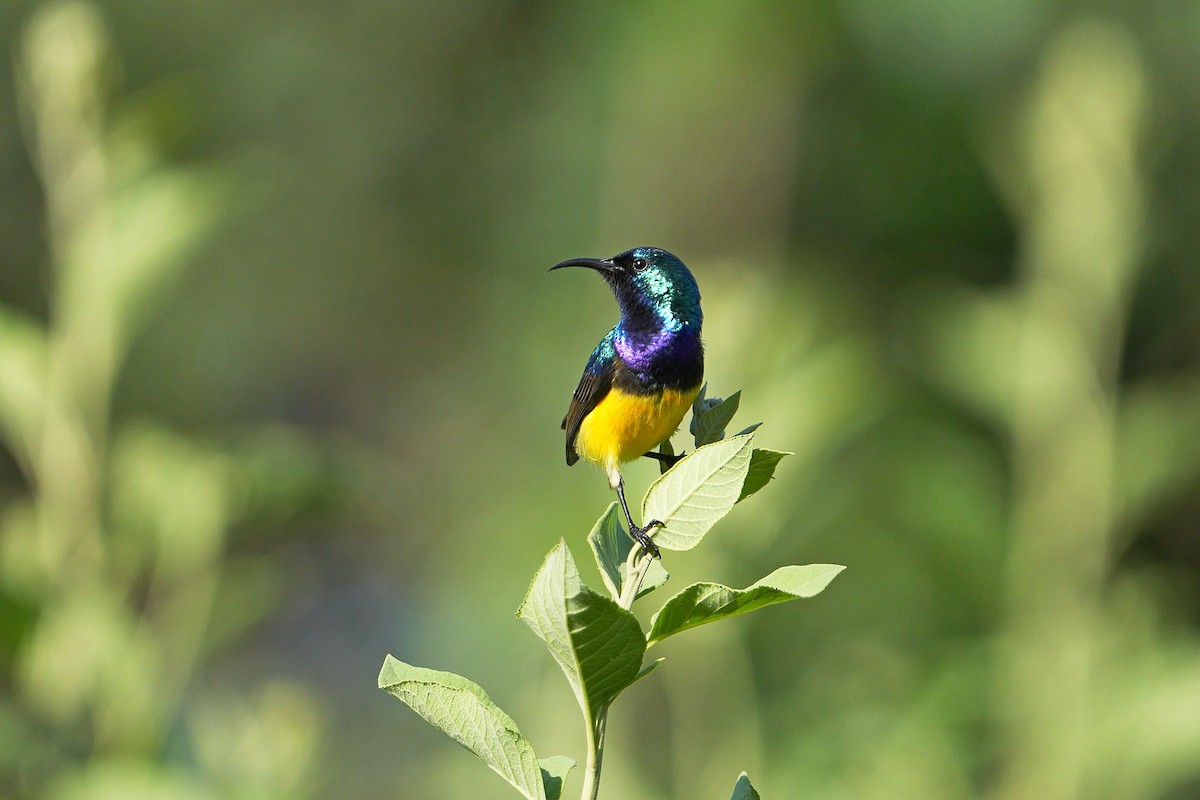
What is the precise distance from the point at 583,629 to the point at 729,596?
0.12m

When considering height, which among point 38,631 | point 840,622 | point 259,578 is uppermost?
point 840,622

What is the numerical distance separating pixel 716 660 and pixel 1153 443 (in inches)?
52.6

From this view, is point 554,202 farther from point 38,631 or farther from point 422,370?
point 38,631

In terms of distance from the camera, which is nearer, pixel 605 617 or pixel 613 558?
pixel 605 617

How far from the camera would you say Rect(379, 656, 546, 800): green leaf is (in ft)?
3.16

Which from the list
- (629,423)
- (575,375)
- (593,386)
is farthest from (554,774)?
(575,375)

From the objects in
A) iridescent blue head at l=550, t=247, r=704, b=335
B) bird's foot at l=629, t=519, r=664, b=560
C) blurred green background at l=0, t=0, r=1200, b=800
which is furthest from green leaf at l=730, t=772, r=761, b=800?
blurred green background at l=0, t=0, r=1200, b=800

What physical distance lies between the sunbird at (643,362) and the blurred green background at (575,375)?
0.83 meters

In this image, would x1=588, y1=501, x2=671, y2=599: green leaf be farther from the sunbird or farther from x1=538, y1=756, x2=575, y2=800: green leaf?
the sunbird

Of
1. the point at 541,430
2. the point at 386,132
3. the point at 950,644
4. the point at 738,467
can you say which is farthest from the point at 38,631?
the point at 386,132

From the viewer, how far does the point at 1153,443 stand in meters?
3.15

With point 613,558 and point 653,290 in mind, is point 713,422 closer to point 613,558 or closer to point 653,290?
point 613,558

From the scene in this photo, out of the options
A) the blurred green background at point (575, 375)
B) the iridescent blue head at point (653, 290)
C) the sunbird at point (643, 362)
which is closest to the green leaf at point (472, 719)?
the sunbird at point (643, 362)

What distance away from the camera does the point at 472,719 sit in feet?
3.22
